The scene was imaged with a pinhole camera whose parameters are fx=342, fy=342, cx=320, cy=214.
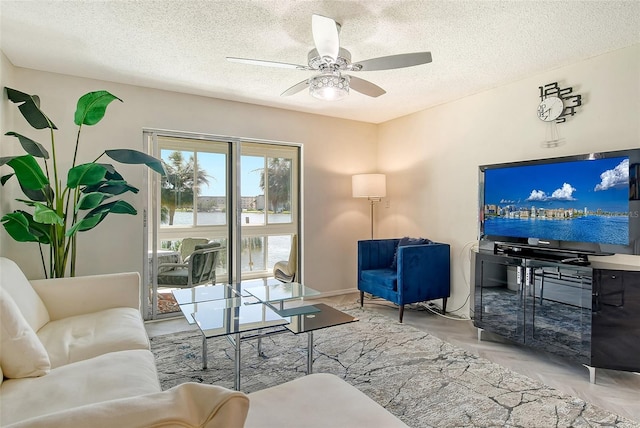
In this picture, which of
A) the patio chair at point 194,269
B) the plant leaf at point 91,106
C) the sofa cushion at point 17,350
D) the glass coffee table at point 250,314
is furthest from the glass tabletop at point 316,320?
the plant leaf at point 91,106

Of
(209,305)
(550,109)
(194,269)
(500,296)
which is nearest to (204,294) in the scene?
(209,305)

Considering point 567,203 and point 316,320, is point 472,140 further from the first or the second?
point 316,320

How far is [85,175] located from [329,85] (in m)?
1.99

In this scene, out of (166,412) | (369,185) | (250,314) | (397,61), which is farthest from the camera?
(369,185)

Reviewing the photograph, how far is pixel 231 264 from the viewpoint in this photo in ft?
13.8

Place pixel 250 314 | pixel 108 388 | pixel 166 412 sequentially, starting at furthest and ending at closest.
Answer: pixel 250 314, pixel 108 388, pixel 166 412

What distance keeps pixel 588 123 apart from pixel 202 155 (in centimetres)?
378

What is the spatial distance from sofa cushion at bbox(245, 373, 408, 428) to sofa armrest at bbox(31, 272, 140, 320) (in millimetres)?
1644

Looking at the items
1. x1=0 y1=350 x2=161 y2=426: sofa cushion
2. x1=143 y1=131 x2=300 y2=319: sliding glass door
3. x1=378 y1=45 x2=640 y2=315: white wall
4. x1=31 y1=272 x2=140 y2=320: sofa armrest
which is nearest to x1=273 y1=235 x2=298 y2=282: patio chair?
x1=143 y1=131 x2=300 y2=319: sliding glass door

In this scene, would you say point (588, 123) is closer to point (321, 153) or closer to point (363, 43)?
point (363, 43)

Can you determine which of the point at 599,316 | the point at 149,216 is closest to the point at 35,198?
the point at 149,216

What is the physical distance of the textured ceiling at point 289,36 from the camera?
2.15 m

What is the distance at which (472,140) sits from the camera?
374cm

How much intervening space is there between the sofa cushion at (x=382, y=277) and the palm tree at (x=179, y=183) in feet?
7.23
